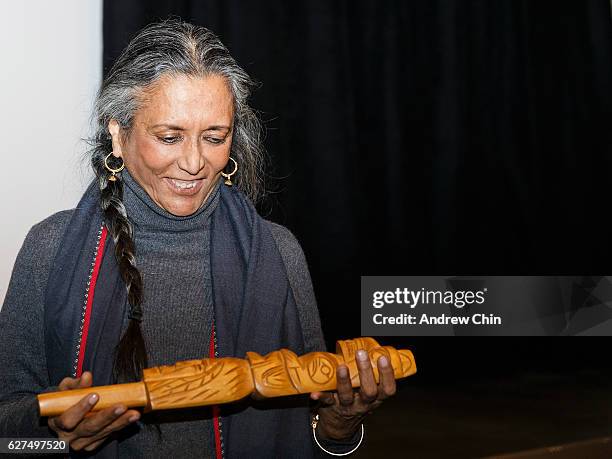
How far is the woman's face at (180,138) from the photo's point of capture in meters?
1.42

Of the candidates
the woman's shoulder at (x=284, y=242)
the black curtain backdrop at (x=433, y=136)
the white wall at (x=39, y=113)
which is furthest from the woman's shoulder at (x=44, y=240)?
the black curtain backdrop at (x=433, y=136)

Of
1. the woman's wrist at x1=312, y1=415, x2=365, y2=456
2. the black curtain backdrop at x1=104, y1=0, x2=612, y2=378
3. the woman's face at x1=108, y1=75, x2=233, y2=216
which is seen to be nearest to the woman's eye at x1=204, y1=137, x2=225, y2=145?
the woman's face at x1=108, y1=75, x2=233, y2=216

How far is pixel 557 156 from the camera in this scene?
165 inches

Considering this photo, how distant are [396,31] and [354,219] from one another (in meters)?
0.91

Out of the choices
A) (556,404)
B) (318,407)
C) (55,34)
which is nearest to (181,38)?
(318,407)

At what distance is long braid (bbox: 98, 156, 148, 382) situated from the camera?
1.41 meters

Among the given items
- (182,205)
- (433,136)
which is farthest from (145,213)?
(433,136)

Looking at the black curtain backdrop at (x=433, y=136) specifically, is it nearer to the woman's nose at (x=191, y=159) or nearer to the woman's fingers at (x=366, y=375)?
the woman's nose at (x=191, y=159)

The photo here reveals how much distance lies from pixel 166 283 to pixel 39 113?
4.21ft

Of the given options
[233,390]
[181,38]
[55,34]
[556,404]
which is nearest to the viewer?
[233,390]

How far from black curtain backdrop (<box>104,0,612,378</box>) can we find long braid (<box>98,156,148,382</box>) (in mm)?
1395

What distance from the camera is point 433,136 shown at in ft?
12.5

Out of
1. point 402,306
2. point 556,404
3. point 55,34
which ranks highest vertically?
point 55,34

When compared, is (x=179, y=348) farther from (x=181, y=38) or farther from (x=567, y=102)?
(x=567, y=102)
